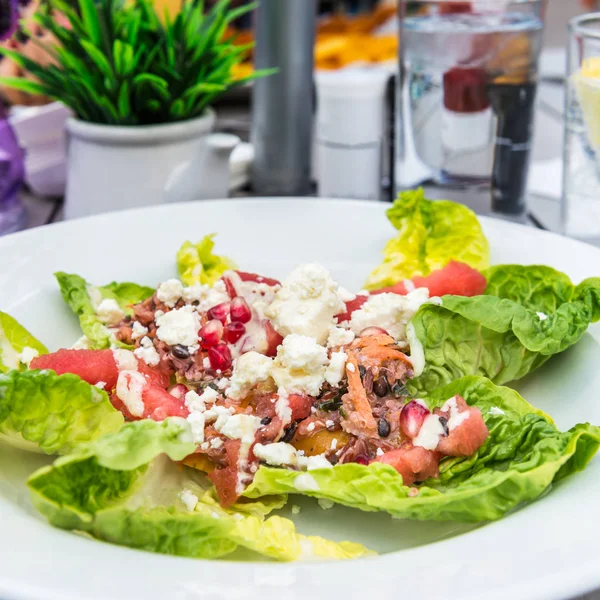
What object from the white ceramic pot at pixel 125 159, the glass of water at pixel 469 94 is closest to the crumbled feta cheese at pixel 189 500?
the white ceramic pot at pixel 125 159

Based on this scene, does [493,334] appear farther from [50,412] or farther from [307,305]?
[50,412]

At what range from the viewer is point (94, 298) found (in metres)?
1.69

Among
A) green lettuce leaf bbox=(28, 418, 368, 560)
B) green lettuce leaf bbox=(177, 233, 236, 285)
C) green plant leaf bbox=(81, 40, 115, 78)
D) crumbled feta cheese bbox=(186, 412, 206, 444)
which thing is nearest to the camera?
green lettuce leaf bbox=(28, 418, 368, 560)

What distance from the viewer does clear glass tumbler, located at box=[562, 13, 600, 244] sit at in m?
2.10

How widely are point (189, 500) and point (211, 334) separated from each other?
0.35m

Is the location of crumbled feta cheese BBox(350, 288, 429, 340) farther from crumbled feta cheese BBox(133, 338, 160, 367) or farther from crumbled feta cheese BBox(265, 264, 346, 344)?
crumbled feta cheese BBox(133, 338, 160, 367)

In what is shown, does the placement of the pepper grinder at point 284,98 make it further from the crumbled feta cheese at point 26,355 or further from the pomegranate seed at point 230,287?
the crumbled feta cheese at point 26,355

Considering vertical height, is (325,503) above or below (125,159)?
below

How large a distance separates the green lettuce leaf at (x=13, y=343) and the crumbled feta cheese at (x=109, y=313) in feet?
0.44


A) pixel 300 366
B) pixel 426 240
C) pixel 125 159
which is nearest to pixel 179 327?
pixel 300 366

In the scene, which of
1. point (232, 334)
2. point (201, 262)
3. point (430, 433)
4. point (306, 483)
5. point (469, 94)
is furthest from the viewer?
point (469, 94)

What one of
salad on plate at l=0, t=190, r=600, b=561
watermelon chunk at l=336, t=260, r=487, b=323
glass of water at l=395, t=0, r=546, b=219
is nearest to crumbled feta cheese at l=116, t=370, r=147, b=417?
salad on plate at l=0, t=190, r=600, b=561

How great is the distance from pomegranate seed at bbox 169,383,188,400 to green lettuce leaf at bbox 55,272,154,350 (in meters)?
0.20

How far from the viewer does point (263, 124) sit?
270 centimetres
